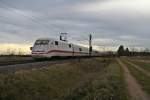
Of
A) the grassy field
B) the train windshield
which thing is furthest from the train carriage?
the grassy field

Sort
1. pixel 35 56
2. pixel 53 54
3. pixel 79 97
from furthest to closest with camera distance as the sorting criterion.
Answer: pixel 53 54
pixel 35 56
pixel 79 97

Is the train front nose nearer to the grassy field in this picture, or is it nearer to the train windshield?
the train windshield

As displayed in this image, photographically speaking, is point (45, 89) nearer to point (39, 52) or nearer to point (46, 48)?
point (39, 52)

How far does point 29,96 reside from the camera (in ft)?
62.8

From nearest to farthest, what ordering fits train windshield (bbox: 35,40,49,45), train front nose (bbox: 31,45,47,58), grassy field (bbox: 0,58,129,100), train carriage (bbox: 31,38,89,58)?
grassy field (bbox: 0,58,129,100) → train front nose (bbox: 31,45,47,58) → train carriage (bbox: 31,38,89,58) → train windshield (bbox: 35,40,49,45)

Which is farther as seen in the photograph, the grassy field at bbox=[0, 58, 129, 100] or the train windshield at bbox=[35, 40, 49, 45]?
the train windshield at bbox=[35, 40, 49, 45]

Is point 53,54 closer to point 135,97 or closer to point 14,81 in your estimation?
point 14,81

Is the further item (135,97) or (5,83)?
(5,83)

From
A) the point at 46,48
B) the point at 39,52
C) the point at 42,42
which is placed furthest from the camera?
the point at 42,42

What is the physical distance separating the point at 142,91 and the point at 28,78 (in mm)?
7823

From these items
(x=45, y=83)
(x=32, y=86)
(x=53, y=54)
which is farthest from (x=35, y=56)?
(x=32, y=86)

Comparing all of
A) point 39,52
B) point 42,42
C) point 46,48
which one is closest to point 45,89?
point 39,52

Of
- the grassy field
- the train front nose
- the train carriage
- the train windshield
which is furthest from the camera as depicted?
the train windshield

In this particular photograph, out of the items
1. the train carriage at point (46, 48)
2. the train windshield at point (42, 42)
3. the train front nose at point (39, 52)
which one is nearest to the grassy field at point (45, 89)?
the train front nose at point (39, 52)
